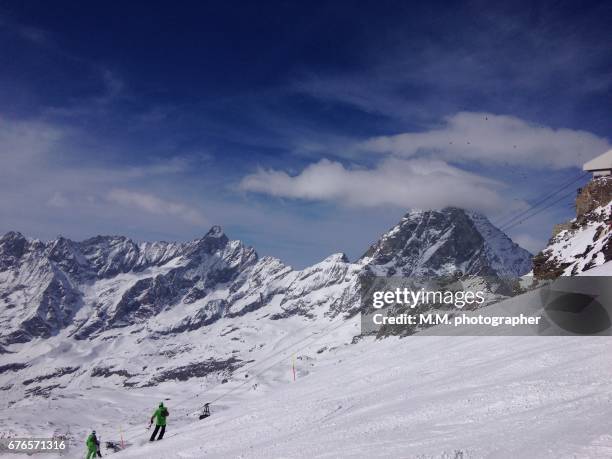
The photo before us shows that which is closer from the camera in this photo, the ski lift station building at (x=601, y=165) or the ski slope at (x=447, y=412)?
the ski slope at (x=447, y=412)

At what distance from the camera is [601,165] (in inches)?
1818

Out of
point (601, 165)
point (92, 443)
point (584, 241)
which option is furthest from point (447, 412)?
point (601, 165)

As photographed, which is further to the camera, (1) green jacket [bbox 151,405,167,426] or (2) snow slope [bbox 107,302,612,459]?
(1) green jacket [bbox 151,405,167,426]

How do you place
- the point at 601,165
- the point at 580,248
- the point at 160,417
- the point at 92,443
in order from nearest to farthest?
the point at 160,417
the point at 92,443
the point at 580,248
the point at 601,165

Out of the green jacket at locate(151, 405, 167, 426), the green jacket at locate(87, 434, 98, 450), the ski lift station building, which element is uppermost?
the ski lift station building

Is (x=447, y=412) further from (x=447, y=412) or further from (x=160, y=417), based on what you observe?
(x=160, y=417)

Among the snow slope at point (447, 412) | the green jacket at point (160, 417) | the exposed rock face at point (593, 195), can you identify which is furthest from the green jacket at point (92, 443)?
the exposed rock face at point (593, 195)

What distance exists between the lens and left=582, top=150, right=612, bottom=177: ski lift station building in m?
45.9

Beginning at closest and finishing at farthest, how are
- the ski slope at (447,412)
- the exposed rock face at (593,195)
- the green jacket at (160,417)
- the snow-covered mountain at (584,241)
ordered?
the ski slope at (447,412) → the green jacket at (160,417) → the snow-covered mountain at (584,241) → the exposed rock face at (593,195)

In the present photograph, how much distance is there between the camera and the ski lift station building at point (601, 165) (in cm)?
4586

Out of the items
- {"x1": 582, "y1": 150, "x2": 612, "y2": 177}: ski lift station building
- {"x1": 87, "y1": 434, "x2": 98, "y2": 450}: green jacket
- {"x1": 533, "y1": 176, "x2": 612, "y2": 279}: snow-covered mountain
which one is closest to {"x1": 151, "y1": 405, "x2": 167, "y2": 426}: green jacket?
{"x1": 87, "y1": 434, "x2": 98, "y2": 450}: green jacket

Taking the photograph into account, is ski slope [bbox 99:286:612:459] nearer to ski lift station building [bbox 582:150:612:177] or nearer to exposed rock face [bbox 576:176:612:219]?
exposed rock face [bbox 576:176:612:219]

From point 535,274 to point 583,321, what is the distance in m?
20.1

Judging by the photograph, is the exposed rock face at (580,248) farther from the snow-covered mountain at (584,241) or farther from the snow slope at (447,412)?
the snow slope at (447,412)
